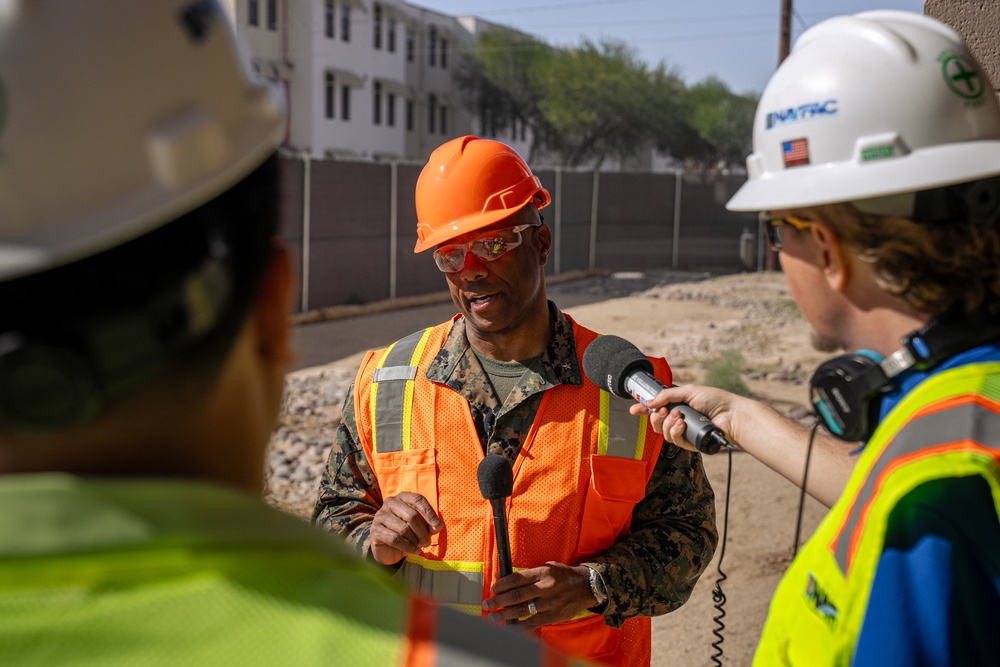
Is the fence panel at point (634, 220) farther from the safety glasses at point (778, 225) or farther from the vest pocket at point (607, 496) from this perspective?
the safety glasses at point (778, 225)

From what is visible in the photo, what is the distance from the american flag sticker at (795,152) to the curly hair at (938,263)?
25 cm

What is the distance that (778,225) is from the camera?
1957mm

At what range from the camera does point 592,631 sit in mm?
2975

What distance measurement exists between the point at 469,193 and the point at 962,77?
1821mm

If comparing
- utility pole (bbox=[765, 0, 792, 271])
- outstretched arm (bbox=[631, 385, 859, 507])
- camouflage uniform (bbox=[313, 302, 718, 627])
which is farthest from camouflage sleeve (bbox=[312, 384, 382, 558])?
utility pole (bbox=[765, 0, 792, 271])

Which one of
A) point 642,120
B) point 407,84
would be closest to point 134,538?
point 407,84

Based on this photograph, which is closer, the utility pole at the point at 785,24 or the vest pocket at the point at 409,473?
the vest pocket at the point at 409,473

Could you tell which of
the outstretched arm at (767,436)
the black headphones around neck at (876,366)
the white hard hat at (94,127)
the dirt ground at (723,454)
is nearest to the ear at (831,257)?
the black headphones around neck at (876,366)

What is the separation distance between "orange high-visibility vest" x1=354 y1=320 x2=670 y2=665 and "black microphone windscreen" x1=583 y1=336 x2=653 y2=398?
0.70ft

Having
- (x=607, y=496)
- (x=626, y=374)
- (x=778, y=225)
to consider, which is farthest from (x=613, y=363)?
(x=778, y=225)

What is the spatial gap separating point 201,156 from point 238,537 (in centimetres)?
38

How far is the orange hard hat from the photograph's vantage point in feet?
11.0

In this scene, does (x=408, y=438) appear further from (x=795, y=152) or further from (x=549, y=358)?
(x=795, y=152)

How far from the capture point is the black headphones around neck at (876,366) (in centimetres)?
167
